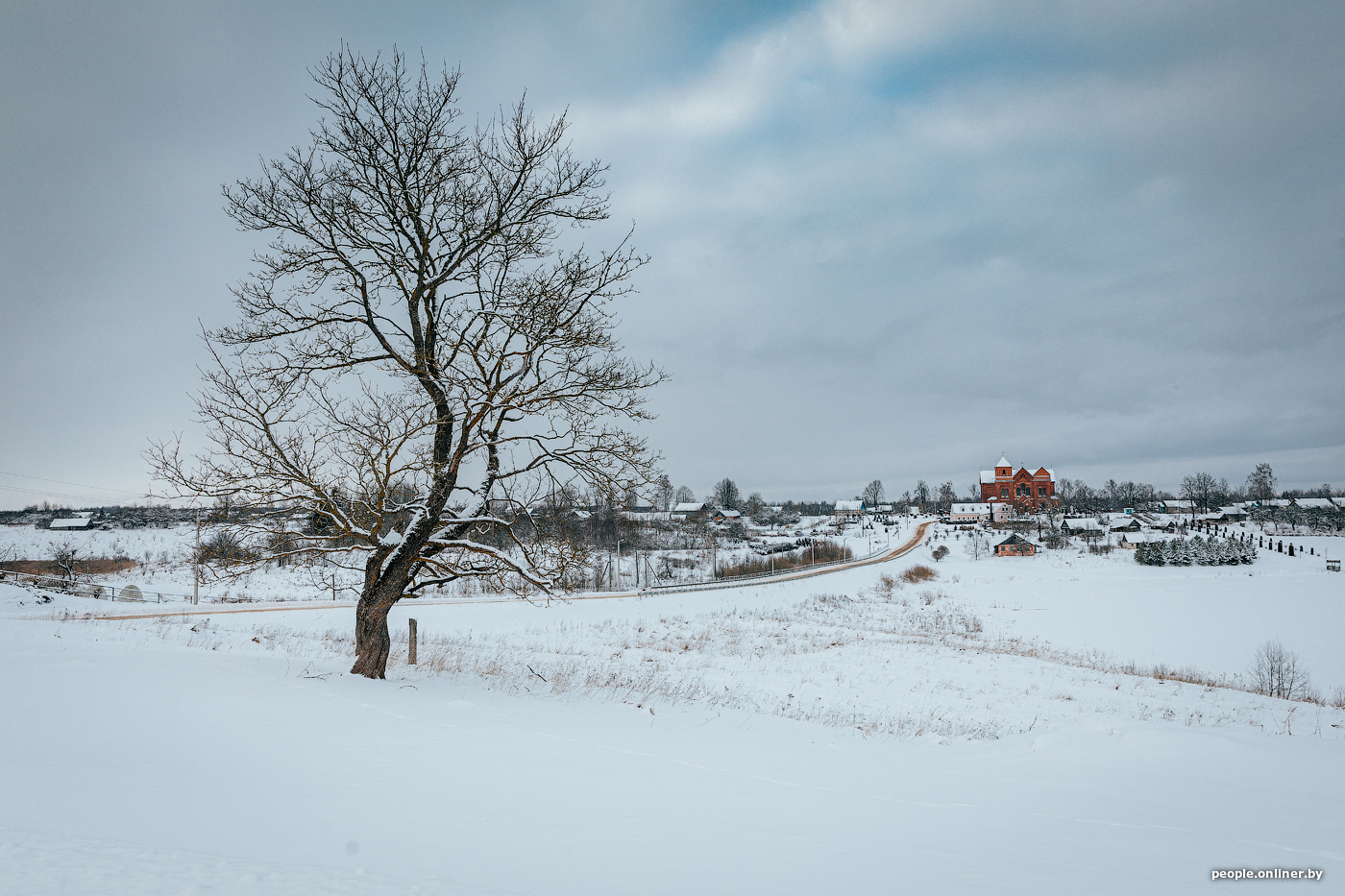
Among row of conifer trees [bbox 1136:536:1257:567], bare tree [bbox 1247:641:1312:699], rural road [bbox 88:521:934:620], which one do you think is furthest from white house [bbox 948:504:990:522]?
bare tree [bbox 1247:641:1312:699]

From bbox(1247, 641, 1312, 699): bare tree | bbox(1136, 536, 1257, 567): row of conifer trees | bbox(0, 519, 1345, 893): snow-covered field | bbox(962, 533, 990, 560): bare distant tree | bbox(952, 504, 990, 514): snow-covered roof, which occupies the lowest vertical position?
bbox(962, 533, 990, 560): bare distant tree

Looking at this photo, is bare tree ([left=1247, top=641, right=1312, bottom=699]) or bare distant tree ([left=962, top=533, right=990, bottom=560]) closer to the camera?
bare tree ([left=1247, top=641, right=1312, bottom=699])

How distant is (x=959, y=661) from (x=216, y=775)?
2204cm

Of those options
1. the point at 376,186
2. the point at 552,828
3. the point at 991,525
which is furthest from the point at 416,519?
the point at 991,525

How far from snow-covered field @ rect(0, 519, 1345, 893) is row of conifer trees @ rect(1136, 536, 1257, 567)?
237 ft

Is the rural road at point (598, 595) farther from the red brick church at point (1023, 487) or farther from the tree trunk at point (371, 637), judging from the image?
the red brick church at point (1023, 487)

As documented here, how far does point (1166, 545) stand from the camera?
77000 millimetres

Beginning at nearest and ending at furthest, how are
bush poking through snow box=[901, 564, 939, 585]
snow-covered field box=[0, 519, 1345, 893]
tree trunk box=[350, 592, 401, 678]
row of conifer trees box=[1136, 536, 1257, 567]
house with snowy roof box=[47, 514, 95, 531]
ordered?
snow-covered field box=[0, 519, 1345, 893]
tree trunk box=[350, 592, 401, 678]
bush poking through snow box=[901, 564, 939, 585]
house with snowy roof box=[47, 514, 95, 531]
row of conifer trees box=[1136, 536, 1257, 567]

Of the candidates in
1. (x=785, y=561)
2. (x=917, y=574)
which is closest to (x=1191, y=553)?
(x=917, y=574)

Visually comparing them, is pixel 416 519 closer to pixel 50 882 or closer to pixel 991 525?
pixel 50 882

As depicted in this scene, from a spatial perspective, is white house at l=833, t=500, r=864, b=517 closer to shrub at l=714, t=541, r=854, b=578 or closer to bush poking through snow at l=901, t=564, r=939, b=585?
shrub at l=714, t=541, r=854, b=578

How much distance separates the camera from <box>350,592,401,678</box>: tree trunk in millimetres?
10727

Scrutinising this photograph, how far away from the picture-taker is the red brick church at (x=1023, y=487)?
154 metres

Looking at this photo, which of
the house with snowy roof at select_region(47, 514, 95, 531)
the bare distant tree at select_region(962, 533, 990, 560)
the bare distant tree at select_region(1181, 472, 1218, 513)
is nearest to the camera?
the house with snowy roof at select_region(47, 514, 95, 531)
